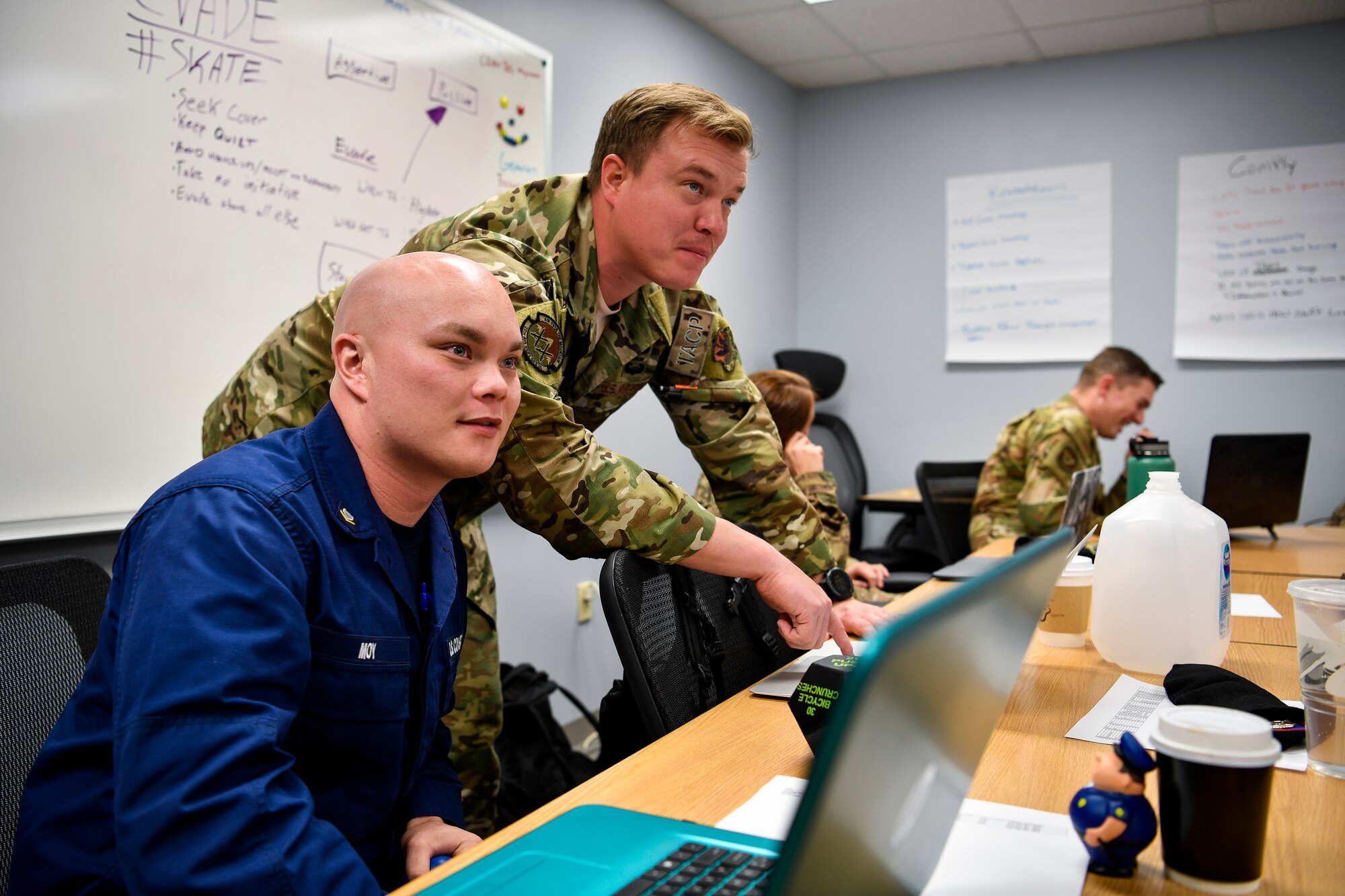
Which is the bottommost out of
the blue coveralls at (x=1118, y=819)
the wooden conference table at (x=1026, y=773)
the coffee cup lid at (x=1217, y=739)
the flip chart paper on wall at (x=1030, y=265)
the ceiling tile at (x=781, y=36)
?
the wooden conference table at (x=1026, y=773)

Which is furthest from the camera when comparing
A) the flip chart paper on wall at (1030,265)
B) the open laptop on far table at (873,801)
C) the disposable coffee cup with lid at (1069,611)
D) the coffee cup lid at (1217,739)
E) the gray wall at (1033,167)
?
A: the flip chart paper on wall at (1030,265)

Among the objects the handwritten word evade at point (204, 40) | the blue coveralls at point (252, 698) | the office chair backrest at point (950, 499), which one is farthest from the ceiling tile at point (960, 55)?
the blue coveralls at point (252, 698)

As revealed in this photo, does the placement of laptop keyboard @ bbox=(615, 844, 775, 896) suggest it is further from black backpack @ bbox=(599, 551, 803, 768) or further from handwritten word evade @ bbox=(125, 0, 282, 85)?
handwritten word evade @ bbox=(125, 0, 282, 85)

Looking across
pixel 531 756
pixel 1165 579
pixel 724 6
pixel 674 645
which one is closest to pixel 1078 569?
pixel 1165 579

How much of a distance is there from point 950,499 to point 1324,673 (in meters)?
2.45

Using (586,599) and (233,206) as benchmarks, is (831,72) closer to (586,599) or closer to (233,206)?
(586,599)

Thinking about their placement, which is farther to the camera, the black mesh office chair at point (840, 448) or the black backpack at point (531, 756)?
A: the black mesh office chair at point (840, 448)

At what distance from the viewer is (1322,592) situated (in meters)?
0.91

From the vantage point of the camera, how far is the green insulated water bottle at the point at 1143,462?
9.07 ft

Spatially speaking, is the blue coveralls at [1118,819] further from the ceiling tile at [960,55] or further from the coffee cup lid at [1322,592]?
the ceiling tile at [960,55]

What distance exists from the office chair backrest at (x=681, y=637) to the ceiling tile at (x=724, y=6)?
2.81 m

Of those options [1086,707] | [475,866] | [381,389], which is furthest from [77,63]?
[1086,707]

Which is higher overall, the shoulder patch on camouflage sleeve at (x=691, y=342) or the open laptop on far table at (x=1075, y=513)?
the shoulder patch on camouflage sleeve at (x=691, y=342)

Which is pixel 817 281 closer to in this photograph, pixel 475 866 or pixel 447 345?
pixel 447 345
